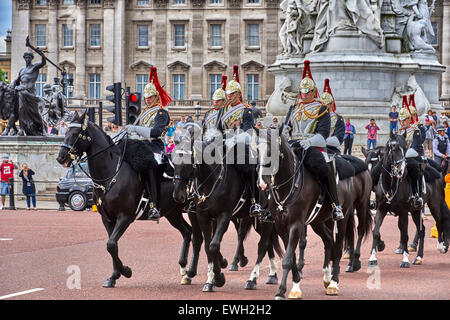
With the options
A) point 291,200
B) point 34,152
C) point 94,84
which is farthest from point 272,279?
point 94,84

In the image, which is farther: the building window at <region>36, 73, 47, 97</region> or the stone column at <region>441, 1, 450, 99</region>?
the building window at <region>36, 73, 47, 97</region>

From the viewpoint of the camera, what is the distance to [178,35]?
3553 inches

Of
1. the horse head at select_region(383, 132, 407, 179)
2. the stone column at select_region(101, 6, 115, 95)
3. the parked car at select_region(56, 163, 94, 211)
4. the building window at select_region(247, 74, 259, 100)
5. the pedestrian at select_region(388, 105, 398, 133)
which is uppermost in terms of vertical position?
the stone column at select_region(101, 6, 115, 95)

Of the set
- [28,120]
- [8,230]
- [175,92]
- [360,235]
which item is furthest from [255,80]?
[360,235]

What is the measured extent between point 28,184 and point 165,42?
5873cm

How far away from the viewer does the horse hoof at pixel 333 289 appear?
13047 millimetres

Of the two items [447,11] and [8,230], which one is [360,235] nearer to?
[8,230]

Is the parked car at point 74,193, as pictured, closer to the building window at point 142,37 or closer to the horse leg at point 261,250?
the horse leg at point 261,250

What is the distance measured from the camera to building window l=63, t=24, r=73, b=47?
91.1m

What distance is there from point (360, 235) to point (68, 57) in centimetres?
7689

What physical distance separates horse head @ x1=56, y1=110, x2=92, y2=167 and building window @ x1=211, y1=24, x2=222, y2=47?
7597 centimetres

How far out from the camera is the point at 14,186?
117 ft

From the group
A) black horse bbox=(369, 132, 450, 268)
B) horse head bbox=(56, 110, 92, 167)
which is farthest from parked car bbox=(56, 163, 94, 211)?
horse head bbox=(56, 110, 92, 167)

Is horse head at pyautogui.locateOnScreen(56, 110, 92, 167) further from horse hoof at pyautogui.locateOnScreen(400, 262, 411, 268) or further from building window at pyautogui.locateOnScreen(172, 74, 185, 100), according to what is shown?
building window at pyautogui.locateOnScreen(172, 74, 185, 100)
